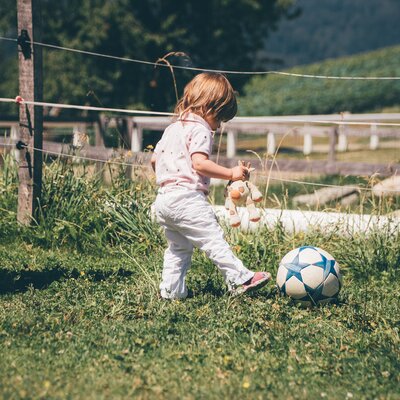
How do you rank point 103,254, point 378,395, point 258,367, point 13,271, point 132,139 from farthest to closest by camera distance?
1. point 132,139
2. point 103,254
3. point 13,271
4. point 258,367
5. point 378,395

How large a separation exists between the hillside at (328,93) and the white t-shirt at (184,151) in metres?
28.8

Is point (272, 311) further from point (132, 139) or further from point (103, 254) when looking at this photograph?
point (132, 139)

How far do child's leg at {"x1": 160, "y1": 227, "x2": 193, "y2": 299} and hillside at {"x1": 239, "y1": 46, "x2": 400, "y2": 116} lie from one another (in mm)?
28661

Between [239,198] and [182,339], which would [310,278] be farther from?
[182,339]

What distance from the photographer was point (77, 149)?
716 cm

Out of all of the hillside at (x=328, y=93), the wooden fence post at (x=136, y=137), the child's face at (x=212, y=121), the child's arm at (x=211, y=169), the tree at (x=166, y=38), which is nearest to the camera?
the child's arm at (x=211, y=169)

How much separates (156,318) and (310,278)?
115 centimetres

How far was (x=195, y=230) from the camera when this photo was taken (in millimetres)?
4797

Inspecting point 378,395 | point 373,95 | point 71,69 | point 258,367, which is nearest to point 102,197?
point 258,367

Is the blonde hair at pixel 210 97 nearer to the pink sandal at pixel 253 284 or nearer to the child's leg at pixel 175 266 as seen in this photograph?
the child's leg at pixel 175 266

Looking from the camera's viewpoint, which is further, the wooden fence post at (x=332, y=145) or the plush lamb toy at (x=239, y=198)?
the wooden fence post at (x=332, y=145)

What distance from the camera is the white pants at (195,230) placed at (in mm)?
4758

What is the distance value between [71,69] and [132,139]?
1773 cm

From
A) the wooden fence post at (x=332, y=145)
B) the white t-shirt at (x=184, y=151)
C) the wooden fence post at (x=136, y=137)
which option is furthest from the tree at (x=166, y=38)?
the white t-shirt at (x=184, y=151)
